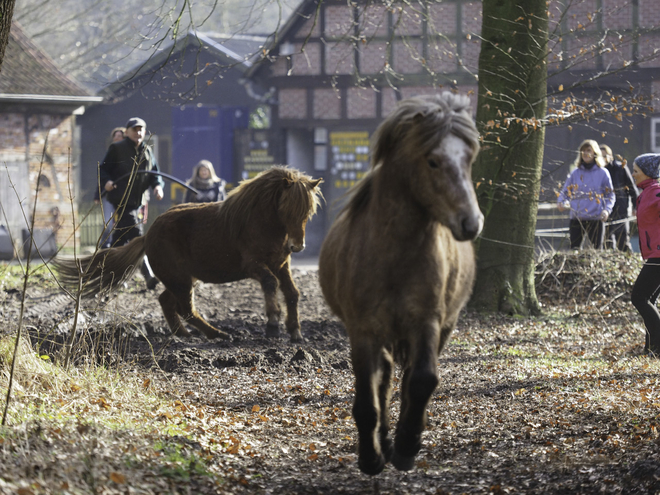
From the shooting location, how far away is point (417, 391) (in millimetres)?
3977

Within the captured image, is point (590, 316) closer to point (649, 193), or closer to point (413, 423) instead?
point (649, 193)

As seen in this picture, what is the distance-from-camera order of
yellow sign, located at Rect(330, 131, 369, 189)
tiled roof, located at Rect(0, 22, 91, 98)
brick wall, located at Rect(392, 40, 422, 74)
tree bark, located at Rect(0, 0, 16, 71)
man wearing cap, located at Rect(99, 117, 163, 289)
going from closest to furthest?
tree bark, located at Rect(0, 0, 16, 71)
man wearing cap, located at Rect(99, 117, 163, 289)
tiled roof, located at Rect(0, 22, 91, 98)
brick wall, located at Rect(392, 40, 422, 74)
yellow sign, located at Rect(330, 131, 369, 189)

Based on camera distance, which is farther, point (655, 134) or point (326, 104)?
point (326, 104)

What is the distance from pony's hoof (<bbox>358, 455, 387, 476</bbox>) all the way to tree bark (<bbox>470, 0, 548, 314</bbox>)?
225 inches

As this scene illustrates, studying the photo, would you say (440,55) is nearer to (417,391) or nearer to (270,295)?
(270,295)

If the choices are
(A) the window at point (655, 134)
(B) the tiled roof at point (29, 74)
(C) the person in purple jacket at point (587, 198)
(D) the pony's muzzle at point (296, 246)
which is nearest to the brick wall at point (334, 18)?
(B) the tiled roof at point (29, 74)

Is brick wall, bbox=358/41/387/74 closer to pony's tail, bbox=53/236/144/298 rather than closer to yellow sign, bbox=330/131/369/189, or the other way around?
yellow sign, bbox=330/131/369/189

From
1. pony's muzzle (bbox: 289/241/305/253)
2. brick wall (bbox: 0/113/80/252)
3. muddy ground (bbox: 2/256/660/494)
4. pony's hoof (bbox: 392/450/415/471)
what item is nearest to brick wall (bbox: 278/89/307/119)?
brick wall (bbox: 0/113/80/252)

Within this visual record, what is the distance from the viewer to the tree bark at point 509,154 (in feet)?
31.8

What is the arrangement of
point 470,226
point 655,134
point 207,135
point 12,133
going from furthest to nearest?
point 207,135
point 655,134
point 12,133
point 470,226

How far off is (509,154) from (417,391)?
658 centimetres

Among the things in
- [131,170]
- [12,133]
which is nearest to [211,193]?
[131,170]

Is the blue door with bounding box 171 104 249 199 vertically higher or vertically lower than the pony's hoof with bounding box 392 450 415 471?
higher

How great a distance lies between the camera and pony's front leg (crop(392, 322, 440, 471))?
397 centimetres
